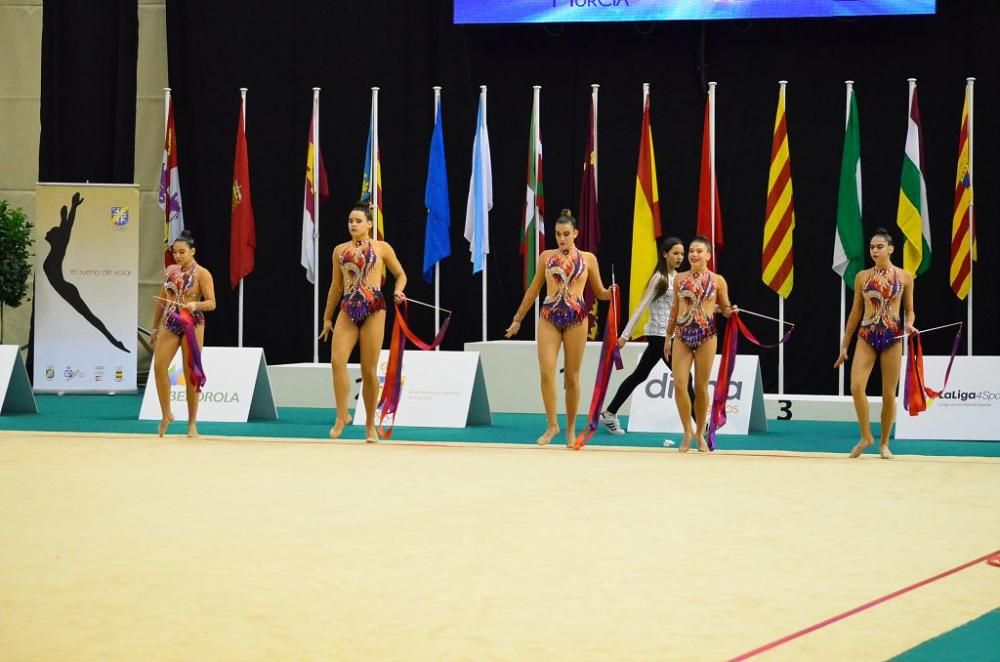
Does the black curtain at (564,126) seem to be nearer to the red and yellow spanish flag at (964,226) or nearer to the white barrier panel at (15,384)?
the red and yellow spanish flag at (964,226)

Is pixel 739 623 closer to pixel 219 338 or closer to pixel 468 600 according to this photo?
pixel 468 600

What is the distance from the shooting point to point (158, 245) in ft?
60.8

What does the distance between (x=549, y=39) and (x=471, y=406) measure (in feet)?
18.4

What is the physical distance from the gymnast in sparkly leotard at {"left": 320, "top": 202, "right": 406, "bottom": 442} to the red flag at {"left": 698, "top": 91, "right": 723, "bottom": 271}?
14.5 ft

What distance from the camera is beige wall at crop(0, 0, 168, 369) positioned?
18.3 m

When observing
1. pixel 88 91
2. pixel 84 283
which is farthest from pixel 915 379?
pixel 88 91

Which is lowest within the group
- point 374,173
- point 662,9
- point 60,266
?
point 60,266

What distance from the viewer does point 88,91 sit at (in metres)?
18.1

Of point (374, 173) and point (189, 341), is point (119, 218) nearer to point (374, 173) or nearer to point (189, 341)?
point (374, 173)

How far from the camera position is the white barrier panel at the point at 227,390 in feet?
42.4

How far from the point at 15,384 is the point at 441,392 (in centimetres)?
429

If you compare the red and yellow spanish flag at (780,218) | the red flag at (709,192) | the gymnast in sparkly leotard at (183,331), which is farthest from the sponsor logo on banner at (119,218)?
the red and yellow spanish flag at (780,218)

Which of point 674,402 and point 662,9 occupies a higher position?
point 662,9

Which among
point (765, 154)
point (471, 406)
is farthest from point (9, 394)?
point (765, 154)
